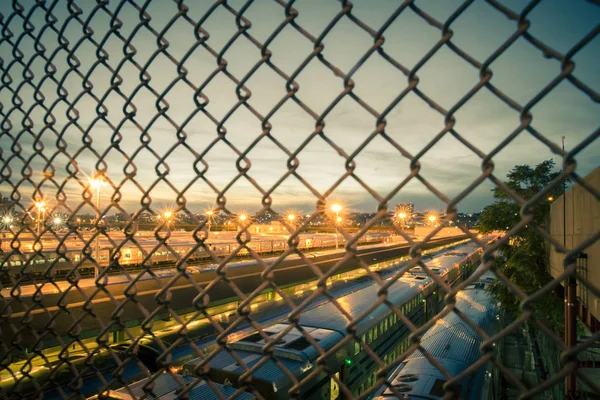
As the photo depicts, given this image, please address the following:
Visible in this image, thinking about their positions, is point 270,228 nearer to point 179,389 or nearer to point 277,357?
point 277,357

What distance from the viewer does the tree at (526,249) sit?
11.7 m

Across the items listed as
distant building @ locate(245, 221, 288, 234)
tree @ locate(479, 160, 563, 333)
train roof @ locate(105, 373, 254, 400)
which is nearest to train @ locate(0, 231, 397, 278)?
train roof @ locate(105, 373, 254, 400)

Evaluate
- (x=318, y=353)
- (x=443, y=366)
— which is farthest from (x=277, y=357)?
(x=443, y=366)

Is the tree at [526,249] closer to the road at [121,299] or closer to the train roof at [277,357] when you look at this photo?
the road at [121,299]

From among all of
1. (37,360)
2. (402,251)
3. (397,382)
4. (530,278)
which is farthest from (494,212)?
(402,251)

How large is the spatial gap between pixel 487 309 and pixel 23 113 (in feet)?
52.7

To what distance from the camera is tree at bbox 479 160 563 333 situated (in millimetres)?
11711

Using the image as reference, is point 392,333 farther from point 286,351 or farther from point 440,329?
point 286,351

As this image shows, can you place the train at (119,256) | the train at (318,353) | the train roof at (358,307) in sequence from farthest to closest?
the train roof at (358,307), the train at (318,353), the train at (119,256)

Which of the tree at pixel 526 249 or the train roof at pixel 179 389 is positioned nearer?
the train roof at pixel 179 389

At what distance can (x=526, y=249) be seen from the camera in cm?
1210

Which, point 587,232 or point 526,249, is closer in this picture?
point 587,232

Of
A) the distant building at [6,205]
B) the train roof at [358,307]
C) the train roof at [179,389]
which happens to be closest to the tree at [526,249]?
the train roof at [358,307]

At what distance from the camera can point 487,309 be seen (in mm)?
13953
